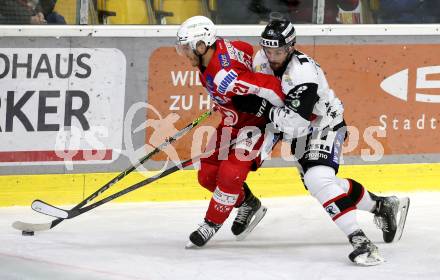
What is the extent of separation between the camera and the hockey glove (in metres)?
5.04

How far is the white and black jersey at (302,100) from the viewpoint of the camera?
4.85 meters

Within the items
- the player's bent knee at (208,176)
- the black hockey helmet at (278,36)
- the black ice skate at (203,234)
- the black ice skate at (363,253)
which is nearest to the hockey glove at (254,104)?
the black hockey helmet at (278,36)

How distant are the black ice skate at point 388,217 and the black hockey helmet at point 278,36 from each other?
3.28ft

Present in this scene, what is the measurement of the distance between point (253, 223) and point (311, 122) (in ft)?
2.78

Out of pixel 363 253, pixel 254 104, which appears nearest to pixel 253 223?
pixel 254 104

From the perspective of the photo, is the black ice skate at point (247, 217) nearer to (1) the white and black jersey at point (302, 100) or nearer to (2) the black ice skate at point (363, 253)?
(1) the white and black jersey at point (302, 100)

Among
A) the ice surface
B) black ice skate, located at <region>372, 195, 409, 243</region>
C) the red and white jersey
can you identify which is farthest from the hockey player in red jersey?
black ice skate, located at <region>372, 195, 409, 243</region>

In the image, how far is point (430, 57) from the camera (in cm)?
686

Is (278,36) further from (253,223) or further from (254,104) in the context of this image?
(253,223)

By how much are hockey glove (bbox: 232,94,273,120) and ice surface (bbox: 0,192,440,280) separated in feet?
2.35

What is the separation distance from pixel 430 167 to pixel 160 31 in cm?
201

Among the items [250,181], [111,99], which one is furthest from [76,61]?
[250,181]

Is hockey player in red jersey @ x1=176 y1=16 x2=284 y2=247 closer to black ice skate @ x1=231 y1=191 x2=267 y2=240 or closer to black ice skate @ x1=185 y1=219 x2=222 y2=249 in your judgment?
black ice skate @ x1=185 y1=219 x2=222 y2=249

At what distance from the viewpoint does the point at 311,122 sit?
5.08 m
